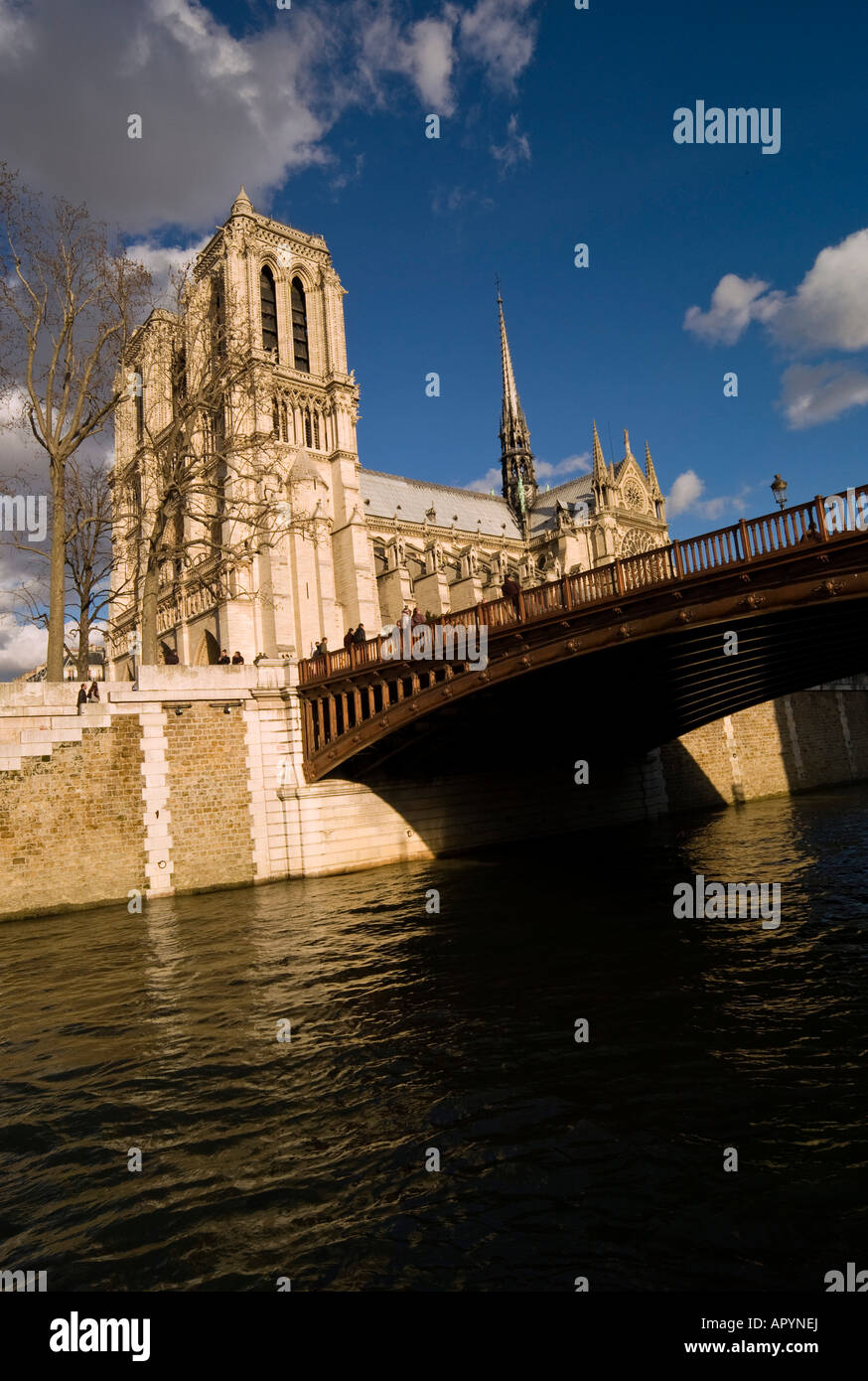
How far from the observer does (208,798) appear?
906 inches

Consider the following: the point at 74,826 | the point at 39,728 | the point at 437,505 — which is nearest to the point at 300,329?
the point at 437,505

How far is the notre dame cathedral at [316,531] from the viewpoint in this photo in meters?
45.4

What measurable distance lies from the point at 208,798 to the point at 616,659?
41.9ft

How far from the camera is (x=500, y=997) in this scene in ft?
35.2

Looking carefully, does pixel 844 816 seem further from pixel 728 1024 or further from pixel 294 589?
pixel 294 589

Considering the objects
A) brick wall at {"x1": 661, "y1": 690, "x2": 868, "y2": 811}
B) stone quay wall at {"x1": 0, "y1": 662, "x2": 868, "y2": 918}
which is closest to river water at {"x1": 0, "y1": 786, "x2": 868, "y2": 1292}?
stone quay wall at {"x1": 0, "y1": 662, "x2": 868, "y2": 918}

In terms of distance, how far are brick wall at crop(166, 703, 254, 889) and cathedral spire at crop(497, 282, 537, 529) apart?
7111 cm

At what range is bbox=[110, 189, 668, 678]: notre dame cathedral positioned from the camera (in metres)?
45.4

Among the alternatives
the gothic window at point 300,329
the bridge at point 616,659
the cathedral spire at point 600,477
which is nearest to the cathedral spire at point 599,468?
the cathedral spire at point 600,477

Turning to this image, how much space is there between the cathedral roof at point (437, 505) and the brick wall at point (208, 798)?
4309 centimetres

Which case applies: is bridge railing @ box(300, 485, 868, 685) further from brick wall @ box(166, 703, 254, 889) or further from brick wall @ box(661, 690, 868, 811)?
brick wall @ box(661, 690, 868, 811)

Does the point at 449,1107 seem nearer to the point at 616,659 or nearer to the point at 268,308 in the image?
the point at 616,659
